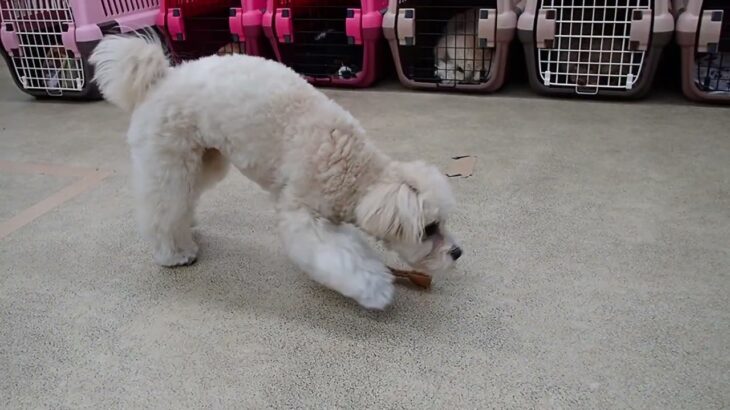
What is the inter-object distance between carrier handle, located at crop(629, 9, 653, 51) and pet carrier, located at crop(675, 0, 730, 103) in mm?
131

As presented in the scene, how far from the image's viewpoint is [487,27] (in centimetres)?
272

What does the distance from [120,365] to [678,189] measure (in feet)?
5.47

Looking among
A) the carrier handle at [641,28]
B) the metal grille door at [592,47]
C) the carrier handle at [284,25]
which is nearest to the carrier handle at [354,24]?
the carrier handle at [284,25]

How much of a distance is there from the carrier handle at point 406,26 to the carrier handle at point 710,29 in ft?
4.13

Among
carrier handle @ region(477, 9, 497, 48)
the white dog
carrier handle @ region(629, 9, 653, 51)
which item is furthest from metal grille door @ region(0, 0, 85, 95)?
carrier handle @ region(629, 9, 653, 51)

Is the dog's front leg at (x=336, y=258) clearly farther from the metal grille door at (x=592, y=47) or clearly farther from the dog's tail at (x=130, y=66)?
the metal grille door at (x=592, y=47)

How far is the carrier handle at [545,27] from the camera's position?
260 cm

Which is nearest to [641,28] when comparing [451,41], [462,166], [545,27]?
[545,27]

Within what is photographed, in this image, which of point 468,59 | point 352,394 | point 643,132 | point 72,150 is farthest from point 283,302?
point 468,59

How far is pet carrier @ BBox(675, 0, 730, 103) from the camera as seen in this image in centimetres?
242

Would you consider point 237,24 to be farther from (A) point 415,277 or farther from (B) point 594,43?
(A) point 415,277

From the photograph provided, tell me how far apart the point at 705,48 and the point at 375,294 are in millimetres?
2084

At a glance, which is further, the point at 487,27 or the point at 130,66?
the point at 487,27

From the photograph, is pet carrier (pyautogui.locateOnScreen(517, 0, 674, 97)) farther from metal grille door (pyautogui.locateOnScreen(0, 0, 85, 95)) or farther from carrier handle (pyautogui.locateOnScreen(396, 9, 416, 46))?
metal grille door (pyautogui.locateOnScreen(0, 0, 85, 95))
